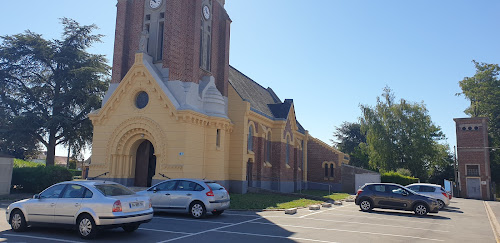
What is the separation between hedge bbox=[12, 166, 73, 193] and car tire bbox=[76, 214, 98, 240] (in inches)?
604

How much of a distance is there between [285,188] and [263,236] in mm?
22165

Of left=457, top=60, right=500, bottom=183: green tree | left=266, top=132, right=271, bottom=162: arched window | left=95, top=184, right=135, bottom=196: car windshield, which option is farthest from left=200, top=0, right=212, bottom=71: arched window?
left=457, top=60, right=500, bottom=183: green tree

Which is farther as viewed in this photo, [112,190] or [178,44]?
[178,44]

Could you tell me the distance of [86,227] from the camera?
9797 millimetres

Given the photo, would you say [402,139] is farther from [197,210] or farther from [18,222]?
[18,222]

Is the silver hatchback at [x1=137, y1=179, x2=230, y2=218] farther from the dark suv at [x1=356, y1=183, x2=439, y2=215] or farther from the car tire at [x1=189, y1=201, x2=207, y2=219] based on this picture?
the dark suv at [x1=356, y1=183, x2=439, y2=215]

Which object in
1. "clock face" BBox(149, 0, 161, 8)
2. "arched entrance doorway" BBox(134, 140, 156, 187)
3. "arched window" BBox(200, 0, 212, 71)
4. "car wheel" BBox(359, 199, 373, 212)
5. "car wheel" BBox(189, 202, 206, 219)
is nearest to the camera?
"car wheel" BBox(189, 202, 206, 219)

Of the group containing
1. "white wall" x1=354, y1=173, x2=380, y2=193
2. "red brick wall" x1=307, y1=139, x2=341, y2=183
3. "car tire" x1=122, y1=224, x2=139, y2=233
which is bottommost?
"car tire" x1=122, y1=224, x2=139, y2=233

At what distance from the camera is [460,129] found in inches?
1873

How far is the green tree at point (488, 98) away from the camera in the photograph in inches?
2032

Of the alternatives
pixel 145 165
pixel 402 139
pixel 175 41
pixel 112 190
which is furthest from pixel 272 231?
pixel 402 139

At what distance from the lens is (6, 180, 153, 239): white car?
9.66 meters

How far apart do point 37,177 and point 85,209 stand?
1633 centimetres

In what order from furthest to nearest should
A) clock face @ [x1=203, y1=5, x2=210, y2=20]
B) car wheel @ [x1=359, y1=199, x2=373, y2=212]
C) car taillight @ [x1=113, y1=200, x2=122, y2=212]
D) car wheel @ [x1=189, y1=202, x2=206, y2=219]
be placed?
clock face @ [x1=203, y1=5, x2=210, y2=20] < car wheel @ [x1=359, y1=199, x2=373, y2=212] < car wheel @ [x1=189, y1=202, x2=206, y2=219] < car taillight @ [x1=113, y1=200, x2=122, y2=212]
